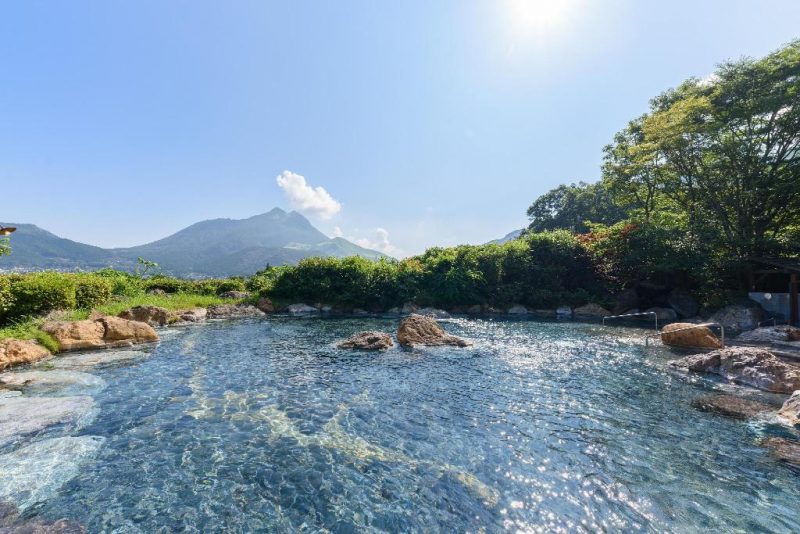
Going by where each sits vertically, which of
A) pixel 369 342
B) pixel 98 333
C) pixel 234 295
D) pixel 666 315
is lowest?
pixel 369 342

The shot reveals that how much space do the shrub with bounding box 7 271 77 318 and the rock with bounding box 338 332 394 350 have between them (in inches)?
624

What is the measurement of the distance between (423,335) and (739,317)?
79.3 feet

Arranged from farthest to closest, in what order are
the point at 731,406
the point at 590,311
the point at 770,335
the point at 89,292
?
the point at 590,311, the point at 89,292, the point at 770,335, the point at 731,406

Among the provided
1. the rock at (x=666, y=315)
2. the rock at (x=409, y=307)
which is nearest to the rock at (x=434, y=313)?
the rock at (x=409, y=307)

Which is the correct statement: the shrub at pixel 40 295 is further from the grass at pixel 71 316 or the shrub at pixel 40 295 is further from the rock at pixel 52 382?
the rock at pixel 52 382

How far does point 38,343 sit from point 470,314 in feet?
101

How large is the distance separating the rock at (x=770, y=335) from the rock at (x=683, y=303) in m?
11.0

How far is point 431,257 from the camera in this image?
41875 mm

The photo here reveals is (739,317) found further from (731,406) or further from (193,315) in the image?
(193,315)

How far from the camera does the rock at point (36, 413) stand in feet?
26.6

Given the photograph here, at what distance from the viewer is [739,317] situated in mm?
25359

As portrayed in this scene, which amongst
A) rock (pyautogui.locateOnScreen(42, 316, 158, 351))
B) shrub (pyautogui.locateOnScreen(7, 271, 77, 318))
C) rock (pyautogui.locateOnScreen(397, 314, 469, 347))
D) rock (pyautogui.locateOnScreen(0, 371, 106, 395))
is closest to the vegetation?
shrub (pyautogui.locateOnScreen(7, 271, 77, 318))

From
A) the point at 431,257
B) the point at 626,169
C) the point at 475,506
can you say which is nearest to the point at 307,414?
the point at 475,506

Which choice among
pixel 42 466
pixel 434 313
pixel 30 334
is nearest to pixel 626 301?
pixel 434 313
